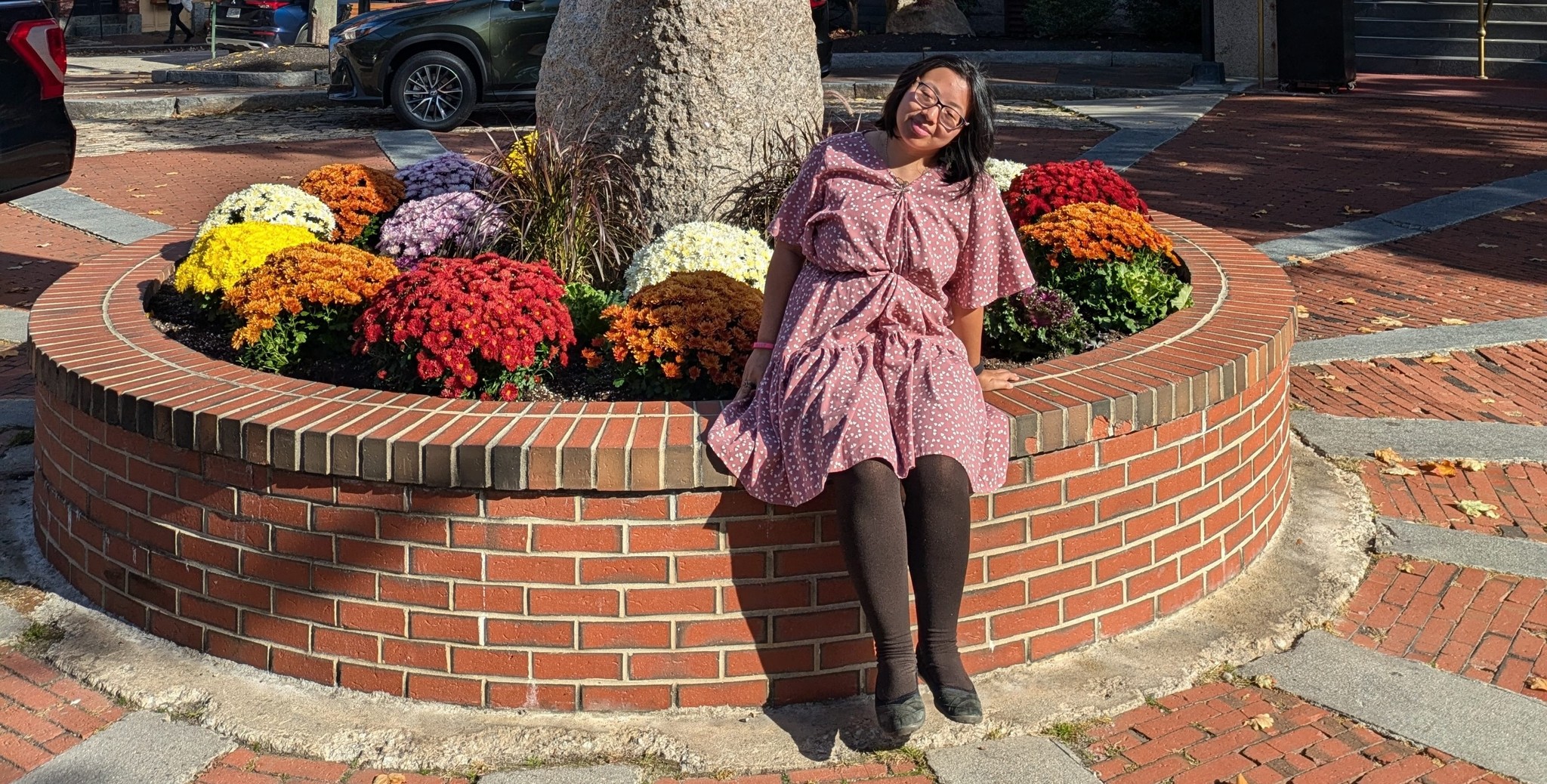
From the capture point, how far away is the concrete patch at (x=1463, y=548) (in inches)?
176

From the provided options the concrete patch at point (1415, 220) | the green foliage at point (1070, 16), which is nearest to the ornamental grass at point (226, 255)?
the concrete patch at point (1415, 220)

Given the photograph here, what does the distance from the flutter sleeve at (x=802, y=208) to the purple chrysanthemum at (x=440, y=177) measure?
2.43m

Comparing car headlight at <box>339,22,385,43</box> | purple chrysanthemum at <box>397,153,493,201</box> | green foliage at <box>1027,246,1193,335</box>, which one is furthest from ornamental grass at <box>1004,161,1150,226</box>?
car headlight at <box>339,22,385,43</box>

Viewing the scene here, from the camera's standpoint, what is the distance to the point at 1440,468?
210 inches

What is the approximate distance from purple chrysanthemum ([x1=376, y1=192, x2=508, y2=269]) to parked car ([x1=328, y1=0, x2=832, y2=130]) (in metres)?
7.78

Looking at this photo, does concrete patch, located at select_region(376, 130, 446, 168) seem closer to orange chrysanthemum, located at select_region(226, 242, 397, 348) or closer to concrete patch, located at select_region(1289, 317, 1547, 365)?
orange chrysanthemum, located at select_region(226, 242, 397, 348)

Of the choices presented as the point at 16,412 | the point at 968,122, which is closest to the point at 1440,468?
the point at 968,122

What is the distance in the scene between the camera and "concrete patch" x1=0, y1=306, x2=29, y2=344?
689 centimetres

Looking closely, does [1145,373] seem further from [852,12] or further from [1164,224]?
[852,12]

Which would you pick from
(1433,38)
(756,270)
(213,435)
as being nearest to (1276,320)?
(756,270)

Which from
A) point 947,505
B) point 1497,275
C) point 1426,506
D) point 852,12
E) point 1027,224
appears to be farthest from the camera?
point 852,12

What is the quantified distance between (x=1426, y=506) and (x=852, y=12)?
20.0 metres

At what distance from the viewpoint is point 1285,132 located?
503 inches

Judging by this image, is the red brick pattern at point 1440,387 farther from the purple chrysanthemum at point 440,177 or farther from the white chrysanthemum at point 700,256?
the purple chrysanthemum at point 440,177
